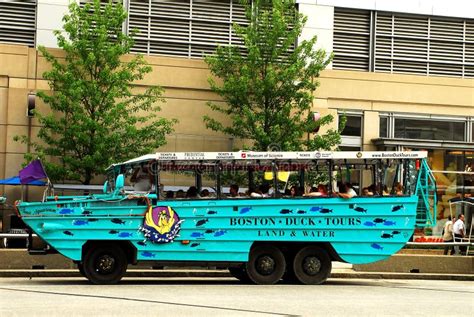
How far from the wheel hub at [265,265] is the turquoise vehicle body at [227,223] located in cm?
33

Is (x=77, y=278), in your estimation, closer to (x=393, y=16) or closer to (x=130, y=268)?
(x=130, y=268)

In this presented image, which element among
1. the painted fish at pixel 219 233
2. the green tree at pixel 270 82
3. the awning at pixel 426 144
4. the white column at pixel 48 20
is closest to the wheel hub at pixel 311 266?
the painted fish at pixel 219 233

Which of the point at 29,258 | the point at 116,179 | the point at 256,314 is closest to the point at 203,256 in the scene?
the point at 116,179

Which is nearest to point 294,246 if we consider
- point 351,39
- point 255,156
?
point 255,156

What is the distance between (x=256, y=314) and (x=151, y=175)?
6.56 m

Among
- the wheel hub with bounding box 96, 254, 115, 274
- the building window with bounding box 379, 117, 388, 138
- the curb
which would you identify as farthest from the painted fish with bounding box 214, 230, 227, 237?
the building window with bounding box 379, 117, 388, 138

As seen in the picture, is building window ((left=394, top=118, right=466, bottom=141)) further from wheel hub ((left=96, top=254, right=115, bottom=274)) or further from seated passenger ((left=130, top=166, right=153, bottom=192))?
wheel hub ((left=96, top=254, right=115, bottom=274))

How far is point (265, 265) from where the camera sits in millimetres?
20172

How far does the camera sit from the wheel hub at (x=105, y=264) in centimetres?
1931

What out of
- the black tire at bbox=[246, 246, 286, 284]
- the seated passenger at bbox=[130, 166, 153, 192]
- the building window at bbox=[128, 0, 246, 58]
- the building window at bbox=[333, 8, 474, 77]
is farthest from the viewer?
the building window at bbox=[333, 8, 474, 77]

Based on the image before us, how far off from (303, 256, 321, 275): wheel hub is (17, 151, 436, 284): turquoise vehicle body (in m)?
0.36

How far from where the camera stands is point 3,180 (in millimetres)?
29219

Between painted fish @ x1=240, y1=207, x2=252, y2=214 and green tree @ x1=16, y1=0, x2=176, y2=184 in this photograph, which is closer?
painted fish @ x1=240, y1=207, x2=252, y2=214

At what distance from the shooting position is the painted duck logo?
1955cm
